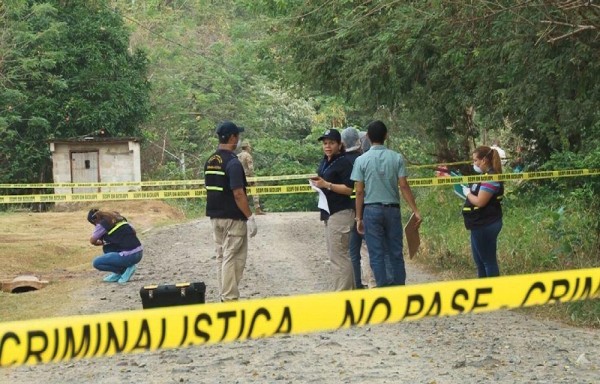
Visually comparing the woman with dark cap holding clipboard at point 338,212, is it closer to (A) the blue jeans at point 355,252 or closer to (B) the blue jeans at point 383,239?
(A) the blue jeans at point 355,252

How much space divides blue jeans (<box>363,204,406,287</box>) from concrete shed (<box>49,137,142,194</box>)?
2887cm

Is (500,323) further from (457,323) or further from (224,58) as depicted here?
(224,58)

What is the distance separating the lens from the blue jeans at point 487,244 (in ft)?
32.7

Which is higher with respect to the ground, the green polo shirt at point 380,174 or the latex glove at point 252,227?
the green polo shirt at point 380,174

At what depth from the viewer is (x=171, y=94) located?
50.5 meters

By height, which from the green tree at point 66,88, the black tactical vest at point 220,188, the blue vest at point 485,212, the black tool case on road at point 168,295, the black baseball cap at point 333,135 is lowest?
the black tool case on road at point 168,295

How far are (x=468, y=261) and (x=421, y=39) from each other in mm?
3402

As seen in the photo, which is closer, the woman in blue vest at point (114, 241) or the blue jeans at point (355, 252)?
the blue jeans at point (355, 252)

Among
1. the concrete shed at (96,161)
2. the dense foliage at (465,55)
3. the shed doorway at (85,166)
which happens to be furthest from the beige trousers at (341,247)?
the shed doorway at (85,166)

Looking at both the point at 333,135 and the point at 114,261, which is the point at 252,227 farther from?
the point at 114,261

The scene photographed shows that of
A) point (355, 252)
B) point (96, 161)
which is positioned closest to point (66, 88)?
point (96, 161)

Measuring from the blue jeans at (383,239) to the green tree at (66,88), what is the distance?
28.7 m

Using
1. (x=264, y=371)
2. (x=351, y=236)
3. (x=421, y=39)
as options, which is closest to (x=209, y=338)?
(x=264, y=371)

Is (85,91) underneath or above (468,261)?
above
